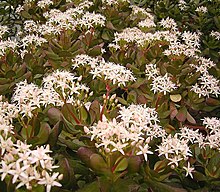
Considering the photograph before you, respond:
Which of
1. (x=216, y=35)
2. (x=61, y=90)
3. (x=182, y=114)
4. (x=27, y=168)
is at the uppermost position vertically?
(x=27, y=168)

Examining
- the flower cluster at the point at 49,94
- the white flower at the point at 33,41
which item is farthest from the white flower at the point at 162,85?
the white flower at the point at 33,41

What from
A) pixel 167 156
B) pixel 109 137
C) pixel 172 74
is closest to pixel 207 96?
pixel 172 74

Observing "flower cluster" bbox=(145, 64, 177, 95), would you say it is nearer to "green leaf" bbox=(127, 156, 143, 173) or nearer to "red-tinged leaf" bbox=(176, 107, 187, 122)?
"red-tinged leaf" bbox=(176, 107, 187, 122)

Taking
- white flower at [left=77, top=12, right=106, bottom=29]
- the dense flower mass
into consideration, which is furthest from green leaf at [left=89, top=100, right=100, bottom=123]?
white flower at [left=77, top=12, right=106, bottom=29]

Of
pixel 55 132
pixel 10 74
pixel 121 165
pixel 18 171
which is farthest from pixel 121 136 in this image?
pixel 10 74

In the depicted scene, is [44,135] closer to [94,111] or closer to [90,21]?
[94,111]

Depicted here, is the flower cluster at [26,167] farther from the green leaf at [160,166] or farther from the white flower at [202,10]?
the white flower at [202,10]

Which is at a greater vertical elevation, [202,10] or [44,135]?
[44,135]

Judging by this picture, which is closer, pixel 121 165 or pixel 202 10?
pixel 121 165

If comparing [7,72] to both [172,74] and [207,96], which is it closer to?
[172,74]
